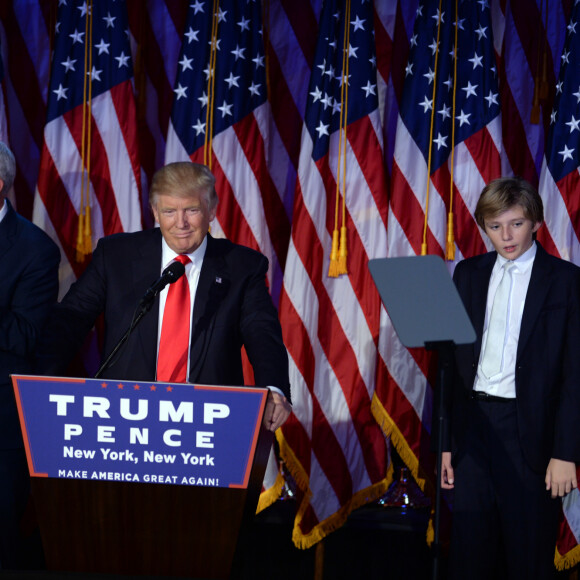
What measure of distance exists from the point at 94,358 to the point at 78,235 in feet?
2.01

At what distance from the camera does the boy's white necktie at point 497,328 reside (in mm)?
2809

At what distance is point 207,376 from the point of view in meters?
2.71

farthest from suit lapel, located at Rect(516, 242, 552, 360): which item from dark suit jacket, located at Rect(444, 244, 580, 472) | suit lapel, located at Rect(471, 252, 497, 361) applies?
suit lapel, located at Rect(471, 252, 497, 361)

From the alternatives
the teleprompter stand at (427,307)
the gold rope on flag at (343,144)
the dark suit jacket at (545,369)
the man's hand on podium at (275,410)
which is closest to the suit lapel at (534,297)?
the dark suit jacket at (545,369)

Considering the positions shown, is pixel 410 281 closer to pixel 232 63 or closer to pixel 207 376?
pixel 207 376

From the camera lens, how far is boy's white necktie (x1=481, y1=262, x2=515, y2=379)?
2.81 meters

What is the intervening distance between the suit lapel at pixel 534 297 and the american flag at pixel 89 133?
187cm

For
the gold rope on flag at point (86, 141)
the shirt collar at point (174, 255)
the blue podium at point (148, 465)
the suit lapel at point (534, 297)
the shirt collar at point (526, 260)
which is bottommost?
the blue podium at point (148, 465)

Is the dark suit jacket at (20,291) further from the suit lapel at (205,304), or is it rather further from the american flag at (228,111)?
the american flag at (228,111)

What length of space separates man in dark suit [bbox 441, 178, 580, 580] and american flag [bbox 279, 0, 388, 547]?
93 cm

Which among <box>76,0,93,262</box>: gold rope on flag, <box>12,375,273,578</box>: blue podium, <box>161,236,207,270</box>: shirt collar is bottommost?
<box>12,375,273,578</box>: blue podium

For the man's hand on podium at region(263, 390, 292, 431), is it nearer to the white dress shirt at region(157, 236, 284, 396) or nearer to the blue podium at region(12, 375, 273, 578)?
the blue podium at region(12, 375, 273, 578)

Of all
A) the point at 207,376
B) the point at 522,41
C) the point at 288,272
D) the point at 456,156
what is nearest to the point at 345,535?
the point at 288,272

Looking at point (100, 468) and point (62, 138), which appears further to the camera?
point (62, 138)
